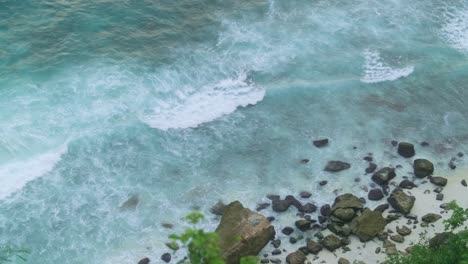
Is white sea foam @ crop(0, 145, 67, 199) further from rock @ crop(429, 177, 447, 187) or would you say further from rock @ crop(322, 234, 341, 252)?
rock @ crop(429, 177, 447, 187)

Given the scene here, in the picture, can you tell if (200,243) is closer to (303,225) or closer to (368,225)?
(303,225)

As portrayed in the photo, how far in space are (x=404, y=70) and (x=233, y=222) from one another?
16142mm

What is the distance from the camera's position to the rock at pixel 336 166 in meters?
23.0

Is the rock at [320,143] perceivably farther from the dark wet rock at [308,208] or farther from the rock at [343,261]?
the rock at [343,261]

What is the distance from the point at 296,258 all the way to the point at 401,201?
5316 mm

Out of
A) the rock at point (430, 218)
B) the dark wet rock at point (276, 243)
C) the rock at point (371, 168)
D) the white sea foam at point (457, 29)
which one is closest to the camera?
the dark wet rock at point (276, 243)

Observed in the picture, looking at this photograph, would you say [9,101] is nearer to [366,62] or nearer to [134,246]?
[134,246]

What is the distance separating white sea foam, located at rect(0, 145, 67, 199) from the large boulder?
889cm

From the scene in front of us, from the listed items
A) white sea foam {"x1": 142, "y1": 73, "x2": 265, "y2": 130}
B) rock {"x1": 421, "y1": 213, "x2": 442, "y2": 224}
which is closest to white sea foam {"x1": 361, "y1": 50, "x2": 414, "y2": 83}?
white sea foam {"x1": 142, "y1": 73, "x2": 265, "y2": 130}

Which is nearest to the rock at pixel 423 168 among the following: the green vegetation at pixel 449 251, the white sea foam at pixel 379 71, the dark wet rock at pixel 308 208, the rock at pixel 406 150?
the rock at pixel 406 150

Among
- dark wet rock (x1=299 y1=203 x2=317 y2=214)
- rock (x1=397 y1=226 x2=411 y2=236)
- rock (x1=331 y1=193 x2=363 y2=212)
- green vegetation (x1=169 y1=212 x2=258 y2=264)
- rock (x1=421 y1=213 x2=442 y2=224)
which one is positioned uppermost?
green vegetation (x1=169 y1=212 x2=258 y2=264)

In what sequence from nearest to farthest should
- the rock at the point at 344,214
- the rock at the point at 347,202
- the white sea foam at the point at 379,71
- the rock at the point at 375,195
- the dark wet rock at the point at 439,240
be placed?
the dark wet rock at the point at 439,240 < the rock at the point at 344,214 < the rock at the point at 347,202 < the rock at the point at 375,195 < the white sea foam at the point at 379,71

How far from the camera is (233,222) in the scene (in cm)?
1923

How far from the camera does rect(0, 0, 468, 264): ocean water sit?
21.7 meters
